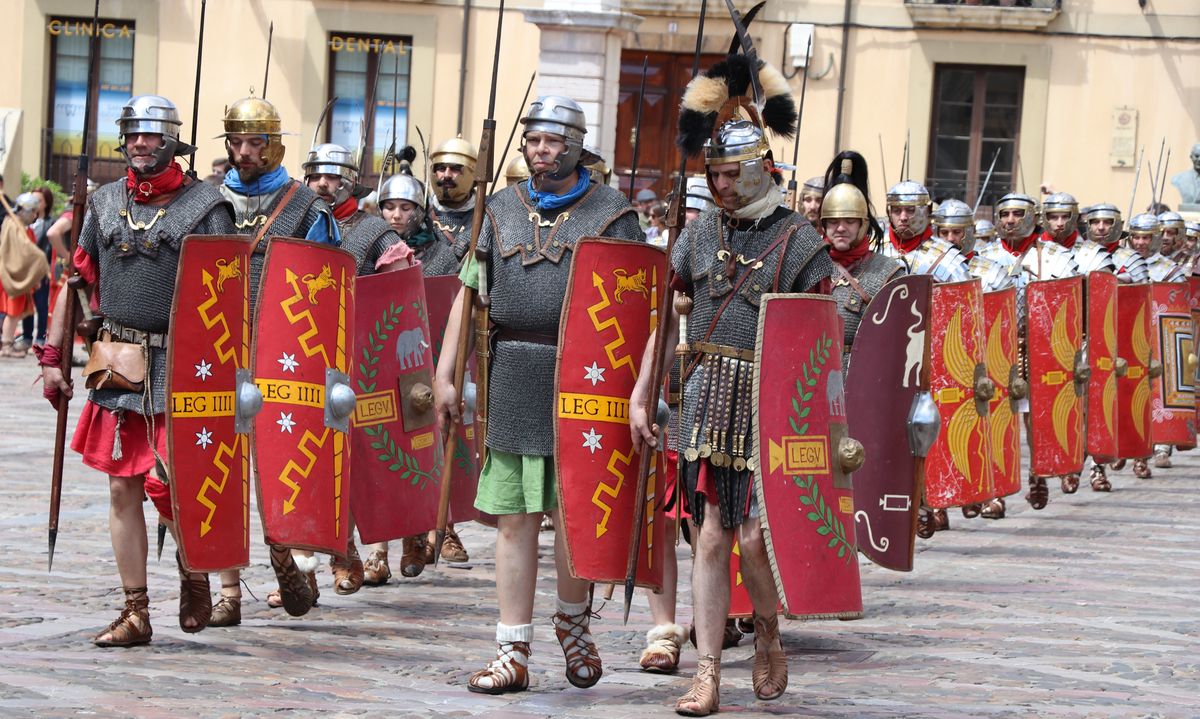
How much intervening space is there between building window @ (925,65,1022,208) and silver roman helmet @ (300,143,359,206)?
16.9 m

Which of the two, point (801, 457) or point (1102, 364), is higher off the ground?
point (1102, 364)

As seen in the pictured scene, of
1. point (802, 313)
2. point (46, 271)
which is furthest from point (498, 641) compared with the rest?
point (46, 271)

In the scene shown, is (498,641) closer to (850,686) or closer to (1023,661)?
(850,686)

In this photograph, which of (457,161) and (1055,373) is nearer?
(457,161)

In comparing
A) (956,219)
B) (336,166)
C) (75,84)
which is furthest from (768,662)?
(75,84)

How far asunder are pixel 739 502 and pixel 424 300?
2.14 metres

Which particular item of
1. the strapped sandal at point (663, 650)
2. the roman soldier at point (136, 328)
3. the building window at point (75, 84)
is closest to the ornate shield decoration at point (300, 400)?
the roman soldier at point (136, 328)

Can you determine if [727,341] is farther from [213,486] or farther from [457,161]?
[457,161]

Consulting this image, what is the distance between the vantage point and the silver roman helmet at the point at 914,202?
979 centimetres

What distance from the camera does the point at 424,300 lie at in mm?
7664

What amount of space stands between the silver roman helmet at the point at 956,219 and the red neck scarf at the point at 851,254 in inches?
127

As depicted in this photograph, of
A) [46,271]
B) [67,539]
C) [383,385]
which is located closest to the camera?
[383,385]

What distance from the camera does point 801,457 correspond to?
586cm

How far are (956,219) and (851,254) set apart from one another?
11.2 ft
